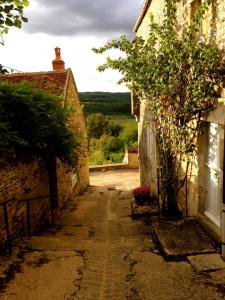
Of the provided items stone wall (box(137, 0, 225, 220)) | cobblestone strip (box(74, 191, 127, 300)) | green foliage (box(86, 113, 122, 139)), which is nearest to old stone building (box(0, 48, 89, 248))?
cobblestone strip (box(74, 191, 127, 300))

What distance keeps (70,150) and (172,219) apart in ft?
11.9

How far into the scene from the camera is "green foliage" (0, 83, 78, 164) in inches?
299

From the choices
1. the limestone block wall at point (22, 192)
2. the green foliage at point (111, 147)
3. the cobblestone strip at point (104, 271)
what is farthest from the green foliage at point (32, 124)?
the green foliage at point (111, 147)

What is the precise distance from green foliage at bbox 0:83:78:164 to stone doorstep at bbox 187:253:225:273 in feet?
13.8

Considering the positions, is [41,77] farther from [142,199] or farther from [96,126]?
[96,126]

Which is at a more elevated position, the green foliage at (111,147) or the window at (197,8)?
the window at (197,8)

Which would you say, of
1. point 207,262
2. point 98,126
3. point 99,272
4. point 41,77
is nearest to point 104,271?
point 99,272

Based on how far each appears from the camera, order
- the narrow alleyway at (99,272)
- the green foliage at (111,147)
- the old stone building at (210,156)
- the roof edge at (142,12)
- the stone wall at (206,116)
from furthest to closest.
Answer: the green foliage at (111,147), the roof edge at (142,12), the old stone building at (210,156), the stone wall at (206,116), the narrow alleyway at (99,272)

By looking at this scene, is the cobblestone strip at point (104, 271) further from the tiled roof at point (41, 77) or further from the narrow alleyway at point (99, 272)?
the tiled roof at point (41, 77)

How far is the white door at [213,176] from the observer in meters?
6.58

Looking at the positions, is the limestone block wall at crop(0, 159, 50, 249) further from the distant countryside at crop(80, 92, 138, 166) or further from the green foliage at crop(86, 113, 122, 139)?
the green foliage at crop(86, 113, 122, 139)

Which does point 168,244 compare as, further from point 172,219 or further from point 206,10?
point 206,10

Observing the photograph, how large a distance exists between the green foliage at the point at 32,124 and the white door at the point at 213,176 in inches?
157

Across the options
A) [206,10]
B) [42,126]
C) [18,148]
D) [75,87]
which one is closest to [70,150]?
[42,126]
